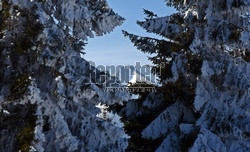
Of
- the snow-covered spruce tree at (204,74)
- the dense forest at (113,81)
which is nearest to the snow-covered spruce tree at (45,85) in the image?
the dense forest at (113,81)

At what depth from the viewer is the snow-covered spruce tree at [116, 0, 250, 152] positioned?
8.92m

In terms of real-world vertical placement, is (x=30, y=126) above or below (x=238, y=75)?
below

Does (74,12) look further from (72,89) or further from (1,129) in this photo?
(1,129)

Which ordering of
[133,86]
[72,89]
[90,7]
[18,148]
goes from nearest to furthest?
[18,148]
[72,89]
[90,7]
[133,86]

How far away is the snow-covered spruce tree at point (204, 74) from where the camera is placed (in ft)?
29.3

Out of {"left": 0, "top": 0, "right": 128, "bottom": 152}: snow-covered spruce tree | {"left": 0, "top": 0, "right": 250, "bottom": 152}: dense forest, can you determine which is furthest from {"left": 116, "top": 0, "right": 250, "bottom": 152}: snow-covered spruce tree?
{"left": 0, "top": 0, "right": 128, "bottom": 152}: snow-covered spruce tree

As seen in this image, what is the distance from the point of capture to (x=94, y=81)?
7.95 metres

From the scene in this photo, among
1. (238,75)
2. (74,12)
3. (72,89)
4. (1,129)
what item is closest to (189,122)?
(238,75)

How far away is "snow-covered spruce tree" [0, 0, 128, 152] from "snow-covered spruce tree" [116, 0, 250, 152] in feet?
7.58

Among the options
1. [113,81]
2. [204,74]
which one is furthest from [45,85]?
[204,74]

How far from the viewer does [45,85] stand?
7.81 meters

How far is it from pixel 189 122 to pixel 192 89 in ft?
3.40

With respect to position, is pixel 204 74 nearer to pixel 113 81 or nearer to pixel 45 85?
pixel 113 81

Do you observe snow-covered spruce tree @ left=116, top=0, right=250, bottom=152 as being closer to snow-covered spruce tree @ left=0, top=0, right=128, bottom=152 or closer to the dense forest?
the dense forest
